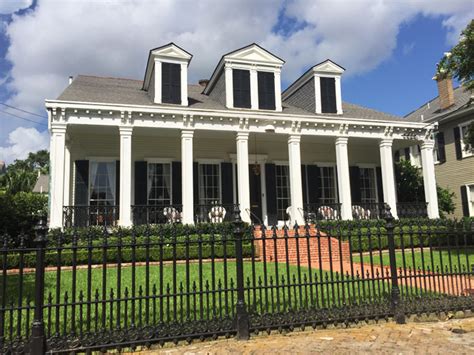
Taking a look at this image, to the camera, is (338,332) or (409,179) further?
(409,179)

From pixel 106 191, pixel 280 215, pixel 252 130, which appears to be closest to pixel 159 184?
pixel 106 191

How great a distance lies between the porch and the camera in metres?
13.6

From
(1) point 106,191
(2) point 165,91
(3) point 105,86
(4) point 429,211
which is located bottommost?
(4) point 429,211

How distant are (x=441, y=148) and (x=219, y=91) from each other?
1452 cm

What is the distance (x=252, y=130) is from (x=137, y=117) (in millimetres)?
4478

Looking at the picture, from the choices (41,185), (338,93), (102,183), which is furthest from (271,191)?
(41,185)

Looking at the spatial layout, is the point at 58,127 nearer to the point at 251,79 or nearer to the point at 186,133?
the point at 186,133

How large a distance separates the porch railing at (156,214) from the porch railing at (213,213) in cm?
82

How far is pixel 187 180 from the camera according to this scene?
1353cm

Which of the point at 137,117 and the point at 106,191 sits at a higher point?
the point at 137,117

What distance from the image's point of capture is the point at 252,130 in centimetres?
1468

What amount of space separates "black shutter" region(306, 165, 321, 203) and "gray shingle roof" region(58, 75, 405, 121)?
8.86ft

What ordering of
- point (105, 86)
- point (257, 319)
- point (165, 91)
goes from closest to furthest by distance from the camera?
point (257, 319) < point (165, 91) < point (105, 86)

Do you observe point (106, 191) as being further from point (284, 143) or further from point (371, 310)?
point (371, 310)
